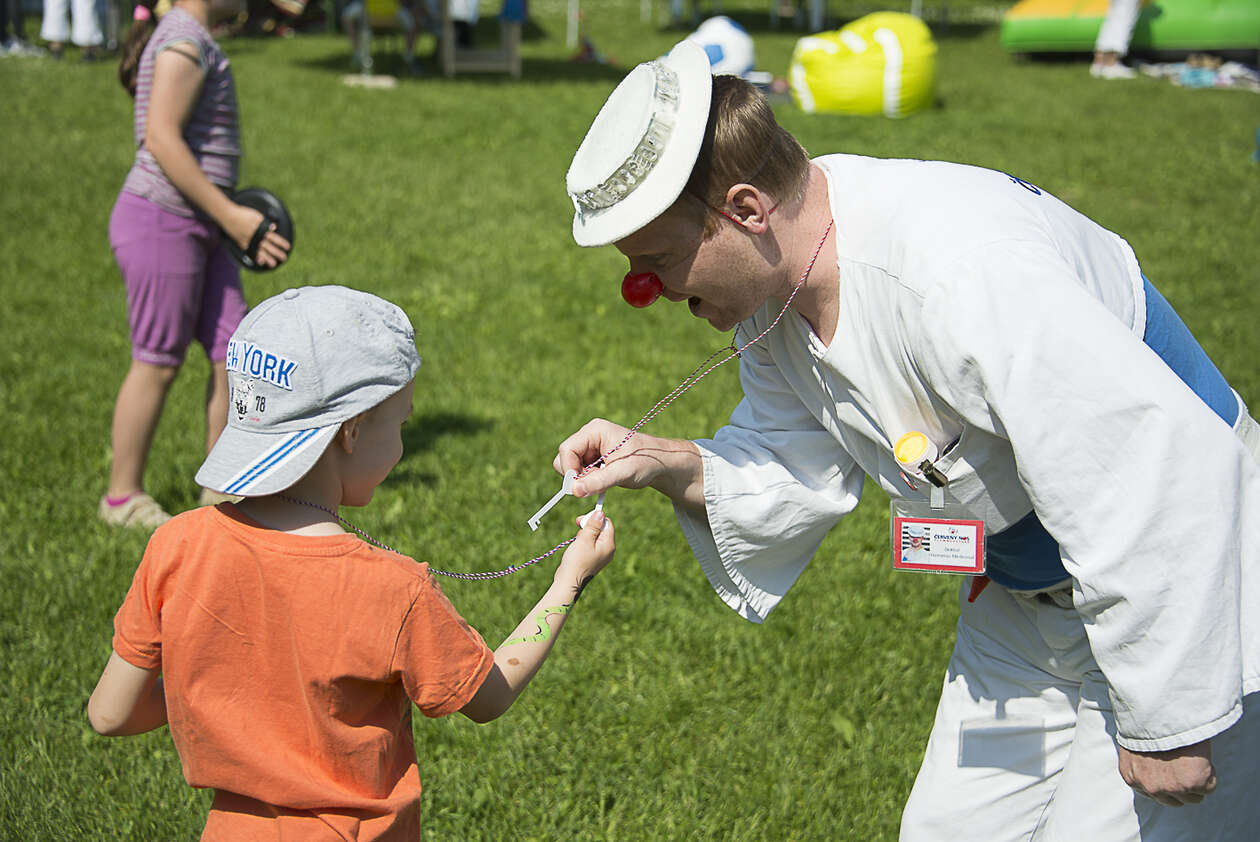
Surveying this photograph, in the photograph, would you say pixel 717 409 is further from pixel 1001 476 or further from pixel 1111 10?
pixel 1111 10

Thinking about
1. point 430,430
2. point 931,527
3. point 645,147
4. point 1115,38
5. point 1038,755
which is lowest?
point 430,430

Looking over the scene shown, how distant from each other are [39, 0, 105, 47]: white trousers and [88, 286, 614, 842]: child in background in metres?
14.5

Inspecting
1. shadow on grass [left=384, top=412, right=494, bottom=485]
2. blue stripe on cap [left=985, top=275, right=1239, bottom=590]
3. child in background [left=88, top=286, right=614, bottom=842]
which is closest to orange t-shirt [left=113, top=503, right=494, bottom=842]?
child in background [left=88, top=286, right=614, bottom=842]

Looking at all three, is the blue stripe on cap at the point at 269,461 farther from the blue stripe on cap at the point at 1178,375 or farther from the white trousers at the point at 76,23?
the white trousers at the point at 76,23

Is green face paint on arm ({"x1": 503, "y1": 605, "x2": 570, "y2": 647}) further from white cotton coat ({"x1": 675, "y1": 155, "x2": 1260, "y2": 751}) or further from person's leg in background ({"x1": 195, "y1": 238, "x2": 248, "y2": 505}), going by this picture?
person's leg in background ({"x1": 195, "y1": 238, "x2": 248, "y2": 505})

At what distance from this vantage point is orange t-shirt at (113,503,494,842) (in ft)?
6.20

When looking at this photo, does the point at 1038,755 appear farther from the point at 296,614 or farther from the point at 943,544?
the point at 296,614

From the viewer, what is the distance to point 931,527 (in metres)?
2.18

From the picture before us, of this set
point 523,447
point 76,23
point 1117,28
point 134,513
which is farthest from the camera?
point 1117,28

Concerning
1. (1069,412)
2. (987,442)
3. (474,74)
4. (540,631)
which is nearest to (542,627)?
(540,631)

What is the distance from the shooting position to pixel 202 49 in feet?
14.5

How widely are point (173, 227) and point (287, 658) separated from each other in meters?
3.07

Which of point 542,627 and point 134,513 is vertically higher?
point 542,627

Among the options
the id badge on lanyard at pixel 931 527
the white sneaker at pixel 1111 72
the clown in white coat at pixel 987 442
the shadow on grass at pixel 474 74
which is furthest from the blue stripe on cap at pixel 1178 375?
the white sneaker at pixel 1111 72
